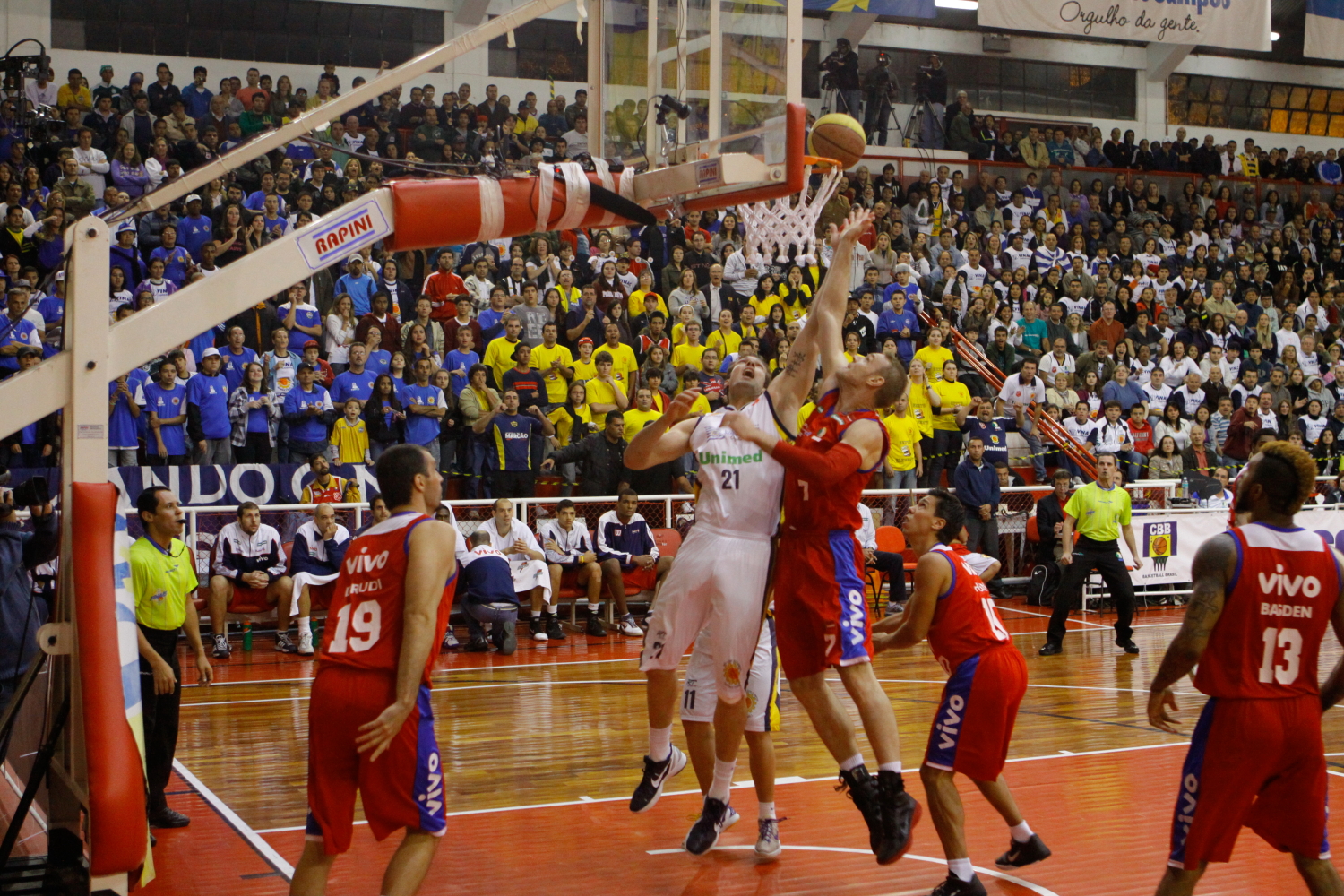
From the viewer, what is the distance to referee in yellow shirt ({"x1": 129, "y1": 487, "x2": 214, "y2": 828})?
6656mm

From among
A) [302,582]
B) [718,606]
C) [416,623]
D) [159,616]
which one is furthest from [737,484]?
[302,582]

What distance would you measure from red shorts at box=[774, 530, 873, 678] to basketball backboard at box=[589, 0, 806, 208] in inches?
70.9

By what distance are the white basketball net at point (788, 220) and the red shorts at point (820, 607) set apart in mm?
2620

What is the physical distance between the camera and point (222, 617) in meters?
12.4

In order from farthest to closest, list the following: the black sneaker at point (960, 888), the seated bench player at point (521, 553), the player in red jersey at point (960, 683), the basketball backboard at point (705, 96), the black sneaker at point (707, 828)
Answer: the seated bench player at point (521, 553) → the basketball backboard at point (705, 96) → the black sneaker at point (707, 828) → the player in red jersey at point (960, 683) → the black sneaker at point (960, 888)

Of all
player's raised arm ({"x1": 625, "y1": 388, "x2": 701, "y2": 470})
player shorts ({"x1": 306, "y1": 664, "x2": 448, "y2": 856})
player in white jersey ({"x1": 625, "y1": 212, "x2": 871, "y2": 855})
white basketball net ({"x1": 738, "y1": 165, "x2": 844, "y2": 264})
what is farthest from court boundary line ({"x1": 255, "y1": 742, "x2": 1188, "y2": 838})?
white basketball net ({"x1": 738, "y1": 165, "x2": 844, "y2": 264})

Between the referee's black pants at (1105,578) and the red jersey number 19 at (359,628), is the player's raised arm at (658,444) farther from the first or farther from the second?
the referee's black pants at (1105,578)

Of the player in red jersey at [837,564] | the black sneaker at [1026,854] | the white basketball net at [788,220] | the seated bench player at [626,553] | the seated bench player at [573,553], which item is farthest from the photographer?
the seated bench player at [626,553]

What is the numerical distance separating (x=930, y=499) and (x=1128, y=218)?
21.1 metres

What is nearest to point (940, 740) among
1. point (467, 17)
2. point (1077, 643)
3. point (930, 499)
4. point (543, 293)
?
point (930, 499)

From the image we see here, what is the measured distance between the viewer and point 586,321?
15.7 meters

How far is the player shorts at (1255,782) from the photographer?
176 inches

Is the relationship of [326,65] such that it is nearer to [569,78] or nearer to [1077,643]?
[569,78]

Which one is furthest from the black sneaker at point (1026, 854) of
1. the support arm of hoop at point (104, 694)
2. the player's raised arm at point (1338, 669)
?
the support arm of hoop at point (104, 694)
